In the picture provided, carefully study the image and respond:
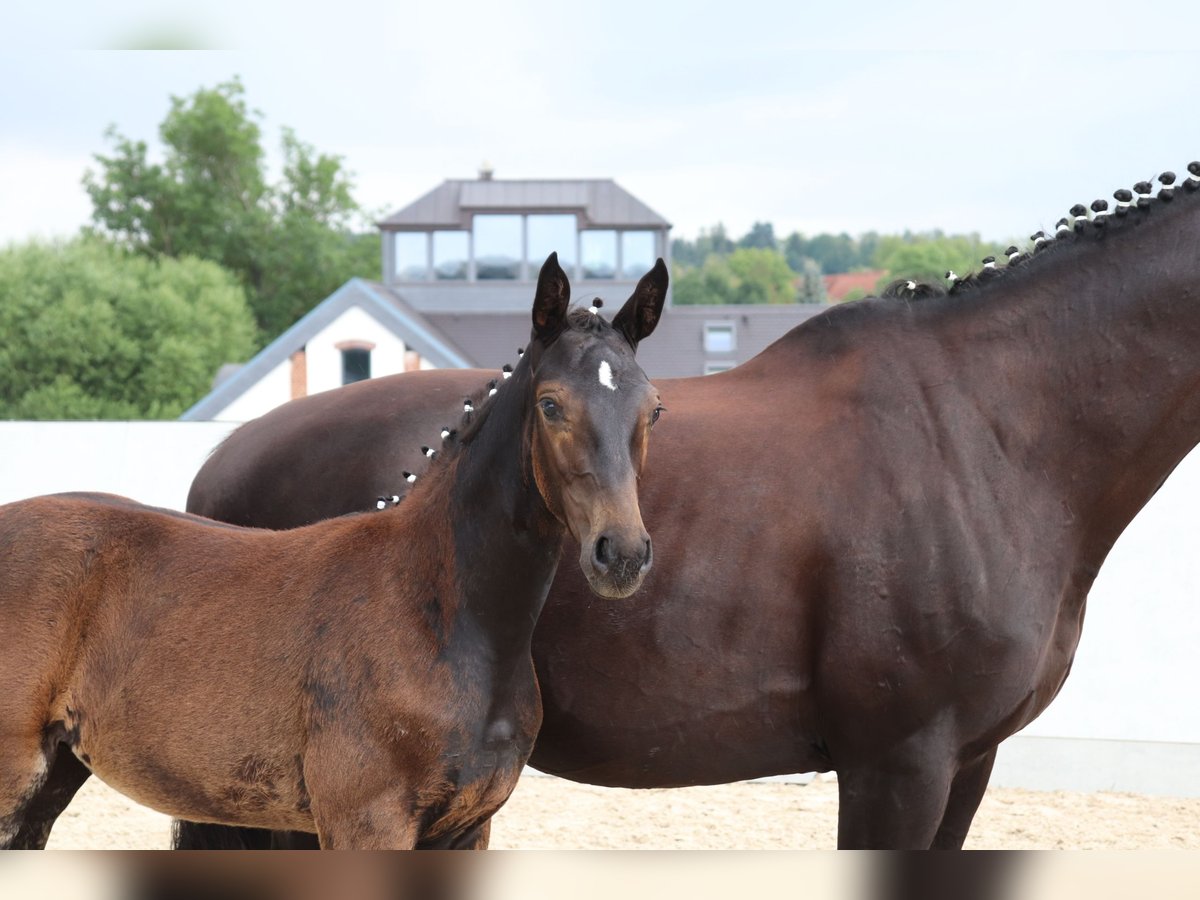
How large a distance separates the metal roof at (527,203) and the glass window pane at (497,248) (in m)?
0.58

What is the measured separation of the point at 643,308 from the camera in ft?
8.27

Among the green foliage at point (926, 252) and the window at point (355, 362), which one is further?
the green foliage at point (926, 252)

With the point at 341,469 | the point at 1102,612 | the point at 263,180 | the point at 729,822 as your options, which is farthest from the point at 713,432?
the point at 263,180

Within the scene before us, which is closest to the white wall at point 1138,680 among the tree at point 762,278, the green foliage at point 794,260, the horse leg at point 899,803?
the horse leg at point 899,803

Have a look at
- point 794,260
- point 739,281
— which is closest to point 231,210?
point 739,281

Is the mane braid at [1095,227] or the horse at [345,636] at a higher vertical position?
the mane braid at [1095,227]

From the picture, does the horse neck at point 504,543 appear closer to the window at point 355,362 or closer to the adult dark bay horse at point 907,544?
the adult dark bay horse at point 907,544

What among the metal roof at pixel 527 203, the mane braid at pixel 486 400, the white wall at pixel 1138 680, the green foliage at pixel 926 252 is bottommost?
the white wall at pixel 1138 680

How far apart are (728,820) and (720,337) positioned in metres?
31.1

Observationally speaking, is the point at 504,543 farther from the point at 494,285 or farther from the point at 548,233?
the point at 494,285

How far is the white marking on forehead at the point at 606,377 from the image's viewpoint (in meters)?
2.27

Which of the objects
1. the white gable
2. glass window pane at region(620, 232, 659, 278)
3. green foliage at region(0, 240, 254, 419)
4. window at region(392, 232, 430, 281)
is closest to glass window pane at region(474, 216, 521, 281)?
window at region(392, 232, 430, 281)

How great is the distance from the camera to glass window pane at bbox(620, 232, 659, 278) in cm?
3491

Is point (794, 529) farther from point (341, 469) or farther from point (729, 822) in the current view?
point (729, 822)
